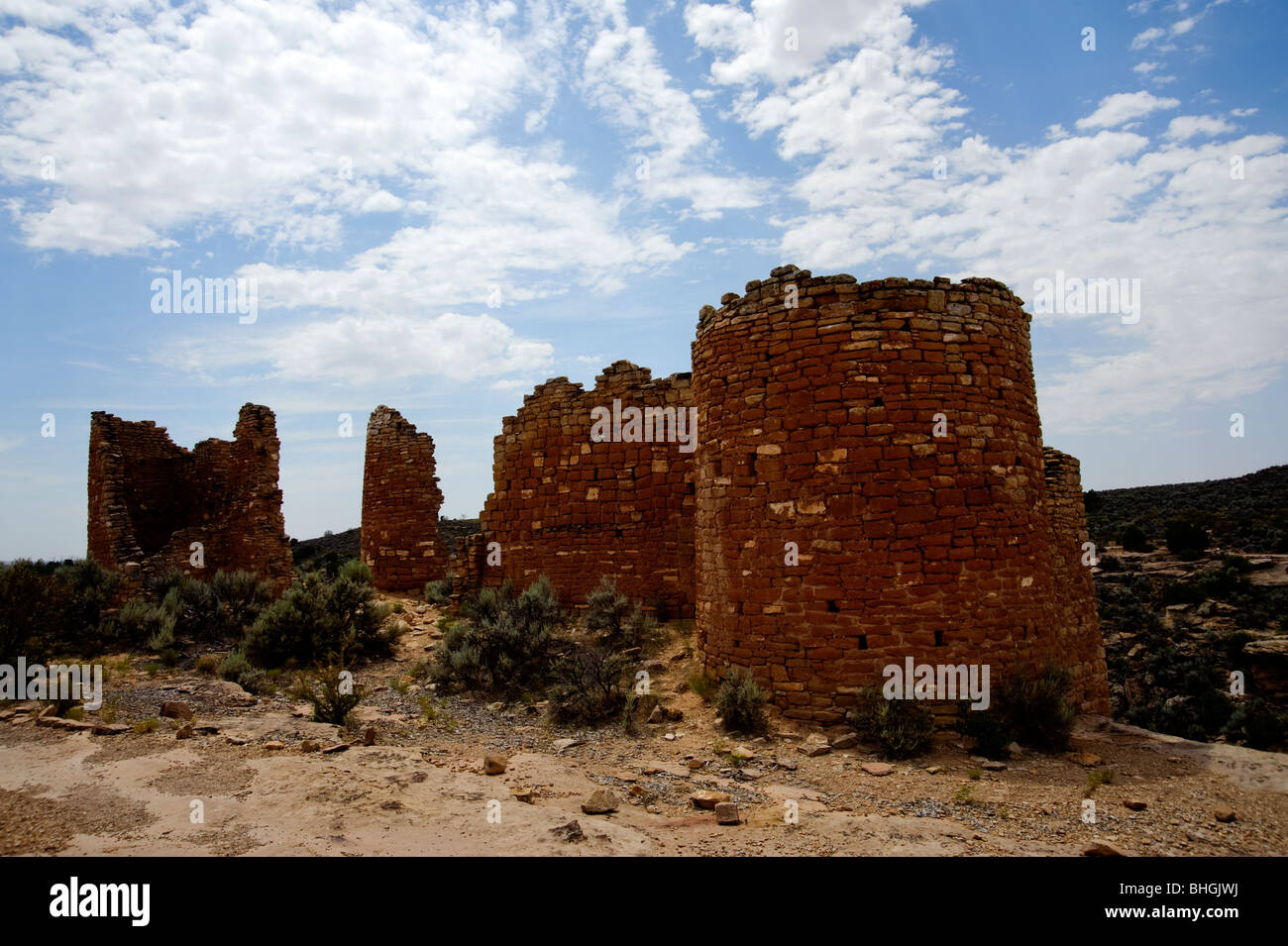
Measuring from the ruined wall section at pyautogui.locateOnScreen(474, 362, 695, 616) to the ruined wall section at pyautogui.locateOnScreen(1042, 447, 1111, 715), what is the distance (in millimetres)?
5311

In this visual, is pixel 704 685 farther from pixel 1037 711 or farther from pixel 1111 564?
pixel 1111 564

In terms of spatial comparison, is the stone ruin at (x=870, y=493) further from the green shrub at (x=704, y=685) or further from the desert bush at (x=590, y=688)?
the desert bush at (x=590, y=688)

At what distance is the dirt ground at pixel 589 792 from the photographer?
193 inches

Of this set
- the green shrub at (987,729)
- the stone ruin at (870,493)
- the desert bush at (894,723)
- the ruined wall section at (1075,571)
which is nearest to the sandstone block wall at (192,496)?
the stone ruin at (870,493)

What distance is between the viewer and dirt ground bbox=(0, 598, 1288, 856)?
4910 mm

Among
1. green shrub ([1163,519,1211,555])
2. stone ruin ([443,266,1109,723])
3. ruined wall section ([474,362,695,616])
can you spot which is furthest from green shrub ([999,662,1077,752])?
green shrub ([1163,519,1211,555])

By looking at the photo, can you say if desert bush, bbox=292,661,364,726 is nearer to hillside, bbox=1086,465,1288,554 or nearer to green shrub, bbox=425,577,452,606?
green shrub, bbox=425,577,452,606

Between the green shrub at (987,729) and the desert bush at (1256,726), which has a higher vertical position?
the green shrub at (987,729)

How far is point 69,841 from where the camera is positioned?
4711mm

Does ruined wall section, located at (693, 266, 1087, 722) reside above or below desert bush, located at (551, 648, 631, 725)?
above

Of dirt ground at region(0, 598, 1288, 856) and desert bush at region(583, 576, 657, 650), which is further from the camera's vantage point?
desert bush at region(583, 576, 657, 650)

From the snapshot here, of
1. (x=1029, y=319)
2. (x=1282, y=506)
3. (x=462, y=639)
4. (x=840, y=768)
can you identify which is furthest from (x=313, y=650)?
(x=1282, y=506)

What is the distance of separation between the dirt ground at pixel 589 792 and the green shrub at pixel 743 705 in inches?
8.8
